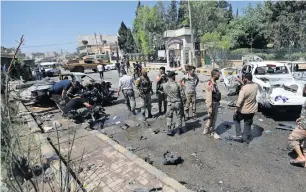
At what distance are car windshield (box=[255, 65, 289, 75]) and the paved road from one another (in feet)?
6.65

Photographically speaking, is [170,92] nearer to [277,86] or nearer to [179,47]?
[277,86]

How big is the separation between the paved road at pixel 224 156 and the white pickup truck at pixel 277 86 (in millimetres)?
620

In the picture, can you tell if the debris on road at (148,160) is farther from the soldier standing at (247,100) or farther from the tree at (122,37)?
the tree at (122,37)

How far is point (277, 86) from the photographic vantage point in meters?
7.10

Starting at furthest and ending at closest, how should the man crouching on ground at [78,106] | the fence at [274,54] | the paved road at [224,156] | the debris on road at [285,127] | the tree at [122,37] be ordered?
the tree at [122,37] < the fence at [274,54] < the man crouching on ground at [78,106] < the debris on road at [285,127] < the paved road at [224,156]

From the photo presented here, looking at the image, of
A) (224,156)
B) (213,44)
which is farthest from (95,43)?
(224,156)

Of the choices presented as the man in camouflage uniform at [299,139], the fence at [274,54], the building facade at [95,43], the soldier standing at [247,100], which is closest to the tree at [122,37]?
the building facade at [95,43]

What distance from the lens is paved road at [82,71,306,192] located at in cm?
396

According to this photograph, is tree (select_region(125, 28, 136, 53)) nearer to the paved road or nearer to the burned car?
the burned car

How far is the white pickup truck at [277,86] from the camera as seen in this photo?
6.59 m

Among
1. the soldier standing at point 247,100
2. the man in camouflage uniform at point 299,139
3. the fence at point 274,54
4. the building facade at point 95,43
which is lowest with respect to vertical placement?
the man in camouflage uniform at point 299,139

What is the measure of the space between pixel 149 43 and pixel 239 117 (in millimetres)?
37100

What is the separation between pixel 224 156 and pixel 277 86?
3.51 m

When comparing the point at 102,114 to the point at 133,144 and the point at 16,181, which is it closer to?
the point at 133,144
